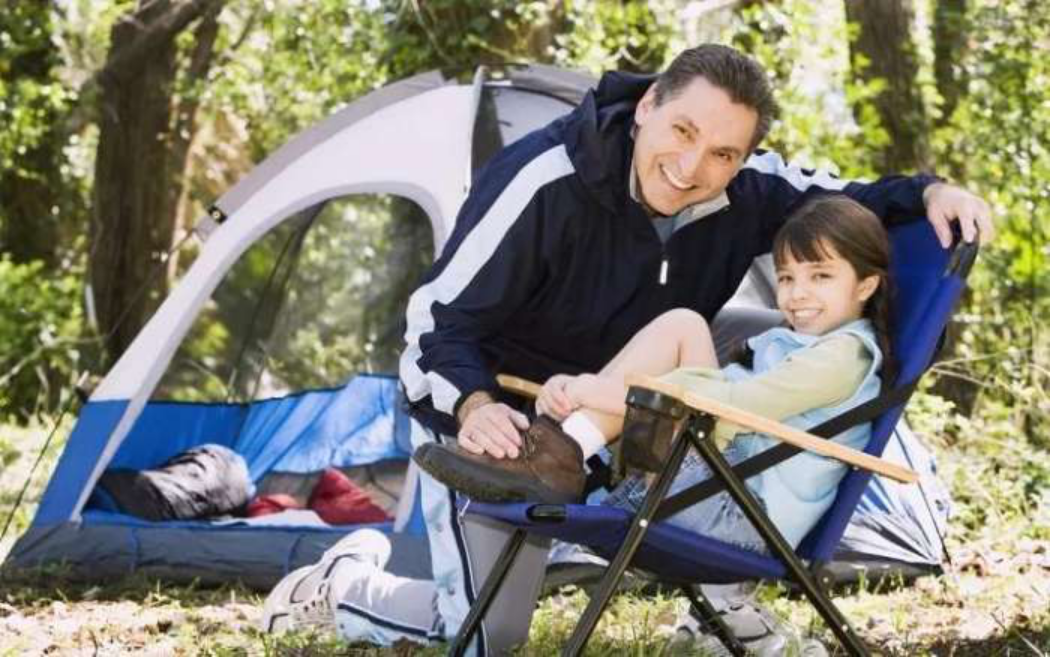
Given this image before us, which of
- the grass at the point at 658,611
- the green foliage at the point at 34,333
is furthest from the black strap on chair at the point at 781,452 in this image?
the green foliage at the point at 34,333

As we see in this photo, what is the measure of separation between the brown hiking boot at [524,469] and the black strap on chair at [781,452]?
167mm

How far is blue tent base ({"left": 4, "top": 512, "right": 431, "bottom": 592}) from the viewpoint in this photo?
4.34 metres

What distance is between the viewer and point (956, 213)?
2.81 meters

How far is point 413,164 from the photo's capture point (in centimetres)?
486

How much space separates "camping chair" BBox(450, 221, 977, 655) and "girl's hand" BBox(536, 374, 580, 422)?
0.54 feet

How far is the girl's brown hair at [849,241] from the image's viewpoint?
2.84 m

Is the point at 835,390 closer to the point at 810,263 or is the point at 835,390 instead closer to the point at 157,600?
the point at 810,263

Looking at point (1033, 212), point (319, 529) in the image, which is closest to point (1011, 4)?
point (1033, 212)

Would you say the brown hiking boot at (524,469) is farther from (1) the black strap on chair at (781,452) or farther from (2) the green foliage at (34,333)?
(2) the green foliage at (34,333)

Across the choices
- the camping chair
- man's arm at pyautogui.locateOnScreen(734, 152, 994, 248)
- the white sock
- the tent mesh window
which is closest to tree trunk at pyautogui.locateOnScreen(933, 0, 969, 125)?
the tent mesh window

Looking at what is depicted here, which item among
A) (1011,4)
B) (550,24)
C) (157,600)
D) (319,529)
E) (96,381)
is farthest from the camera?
(1011,4)

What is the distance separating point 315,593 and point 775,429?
141 cm

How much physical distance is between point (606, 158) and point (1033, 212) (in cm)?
441

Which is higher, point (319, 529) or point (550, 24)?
point (550, 24)
